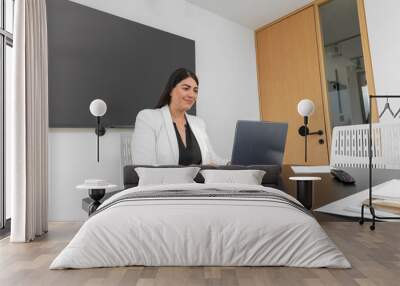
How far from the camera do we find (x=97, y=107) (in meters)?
3.15

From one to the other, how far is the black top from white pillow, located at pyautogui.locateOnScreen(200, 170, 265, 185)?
23.8 inches

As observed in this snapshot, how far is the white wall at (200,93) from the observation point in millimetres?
3111

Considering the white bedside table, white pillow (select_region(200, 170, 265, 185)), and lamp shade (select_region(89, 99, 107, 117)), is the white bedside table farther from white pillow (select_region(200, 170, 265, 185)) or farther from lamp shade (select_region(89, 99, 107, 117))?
lamp shade (select_region(89, 99, 107, 117))

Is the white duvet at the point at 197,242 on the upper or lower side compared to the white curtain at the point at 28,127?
lower

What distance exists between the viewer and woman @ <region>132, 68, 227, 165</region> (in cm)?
314

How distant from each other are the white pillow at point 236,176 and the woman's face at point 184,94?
1.01 metres

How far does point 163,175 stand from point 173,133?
717 millimetres

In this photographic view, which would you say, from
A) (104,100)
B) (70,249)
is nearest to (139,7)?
(104,100)

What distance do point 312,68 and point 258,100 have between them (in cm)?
85

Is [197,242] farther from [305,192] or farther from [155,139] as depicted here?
[155,139]

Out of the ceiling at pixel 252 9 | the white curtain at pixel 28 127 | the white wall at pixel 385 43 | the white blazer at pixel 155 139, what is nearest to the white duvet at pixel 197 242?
the white curtain at pixel 28 127

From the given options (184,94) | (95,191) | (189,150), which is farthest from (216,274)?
(184,94)

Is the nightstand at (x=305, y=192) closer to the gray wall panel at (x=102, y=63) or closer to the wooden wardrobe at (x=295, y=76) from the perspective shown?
the gray wall panel at (x=102, y=63)

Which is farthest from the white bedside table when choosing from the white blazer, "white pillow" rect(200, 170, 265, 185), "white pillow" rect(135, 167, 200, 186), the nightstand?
the nightstand
